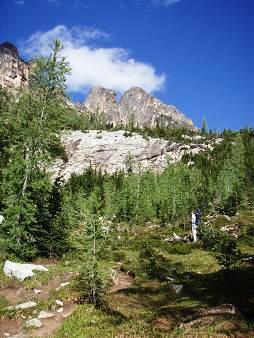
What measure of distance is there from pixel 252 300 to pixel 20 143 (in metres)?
18.4

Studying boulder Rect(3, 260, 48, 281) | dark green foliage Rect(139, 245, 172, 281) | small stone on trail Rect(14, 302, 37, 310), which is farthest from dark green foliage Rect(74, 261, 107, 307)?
dark green foliage Rect(139, 245, 172, 281)

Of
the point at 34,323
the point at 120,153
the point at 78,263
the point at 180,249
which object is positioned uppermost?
the point at 120,153

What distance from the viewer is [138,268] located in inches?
1088

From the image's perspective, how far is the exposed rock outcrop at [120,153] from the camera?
142 meters

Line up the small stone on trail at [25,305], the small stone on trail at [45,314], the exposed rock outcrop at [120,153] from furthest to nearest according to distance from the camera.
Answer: the exposed rock outcrop at [120,153] < the small stone on trail at [25,305] < the small stone on trail at [45,314]

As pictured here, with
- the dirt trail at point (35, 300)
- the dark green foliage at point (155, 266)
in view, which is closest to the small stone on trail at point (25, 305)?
the dirt trail at point (35, 300)

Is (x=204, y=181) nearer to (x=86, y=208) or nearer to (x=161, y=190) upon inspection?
(x=161, y=190)

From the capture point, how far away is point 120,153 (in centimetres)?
14400

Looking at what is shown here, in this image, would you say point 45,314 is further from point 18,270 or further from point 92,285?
→ point 18,270

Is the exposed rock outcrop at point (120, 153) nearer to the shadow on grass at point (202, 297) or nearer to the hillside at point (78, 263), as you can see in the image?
the hillside at point (78, 263)

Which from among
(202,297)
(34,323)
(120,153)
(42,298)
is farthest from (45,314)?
(120,153)

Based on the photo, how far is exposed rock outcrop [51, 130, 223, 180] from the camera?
142 m

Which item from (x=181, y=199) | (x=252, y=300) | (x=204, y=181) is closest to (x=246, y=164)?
(x=204, y=181)

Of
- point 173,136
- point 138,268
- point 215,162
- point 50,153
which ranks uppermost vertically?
point 173,136
